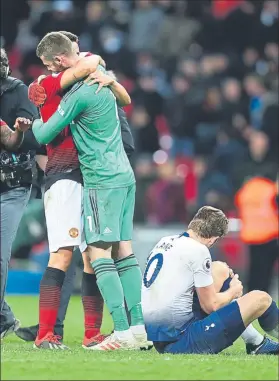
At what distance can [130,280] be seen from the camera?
8.95 meters

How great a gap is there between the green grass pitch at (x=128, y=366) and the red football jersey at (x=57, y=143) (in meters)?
1.37

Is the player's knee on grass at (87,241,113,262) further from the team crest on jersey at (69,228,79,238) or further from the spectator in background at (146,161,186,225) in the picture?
the spectator in background at (146,161,186,225)

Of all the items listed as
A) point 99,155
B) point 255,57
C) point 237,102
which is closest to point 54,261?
point 99,155

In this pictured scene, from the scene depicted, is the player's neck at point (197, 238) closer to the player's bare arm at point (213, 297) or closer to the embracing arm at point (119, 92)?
the player's bare arm at point (213, 297)

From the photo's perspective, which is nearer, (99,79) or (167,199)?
(99,79)

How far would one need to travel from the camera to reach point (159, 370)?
709cm

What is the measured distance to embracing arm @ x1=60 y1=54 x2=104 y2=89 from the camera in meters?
8.58

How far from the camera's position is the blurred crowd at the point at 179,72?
57.0ft

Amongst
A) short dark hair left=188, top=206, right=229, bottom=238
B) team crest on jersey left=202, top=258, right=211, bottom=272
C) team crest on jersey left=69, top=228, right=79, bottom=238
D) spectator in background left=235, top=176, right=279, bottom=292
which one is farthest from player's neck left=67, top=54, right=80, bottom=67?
spectator in background left=235, top=176, right=279, bottom=292

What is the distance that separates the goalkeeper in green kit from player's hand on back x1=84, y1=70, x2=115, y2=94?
0.03m

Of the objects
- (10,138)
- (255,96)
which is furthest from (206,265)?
(255,96)

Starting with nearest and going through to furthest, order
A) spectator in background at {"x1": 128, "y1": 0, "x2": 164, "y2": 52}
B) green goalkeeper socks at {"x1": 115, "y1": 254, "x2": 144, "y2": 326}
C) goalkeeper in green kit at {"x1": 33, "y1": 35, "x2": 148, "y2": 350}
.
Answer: goalkeeper in green kit at {"x1": 33, "y1": 35, "x2": 148, "y2": 350}
green goalkeeper socks at {"x1": 115, "y1": 254, "x2": 144, "y2": 326}
spectator in background at {"x1": 128, "y1": 0, "x2": 164, "y2": 52}

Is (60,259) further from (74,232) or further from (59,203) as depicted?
(59,203)

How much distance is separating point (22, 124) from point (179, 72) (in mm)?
11929
